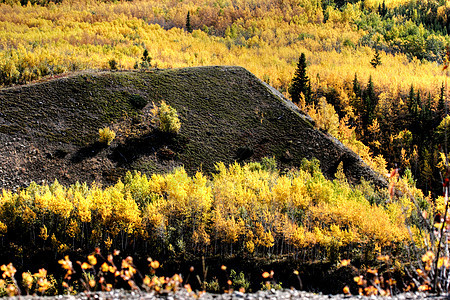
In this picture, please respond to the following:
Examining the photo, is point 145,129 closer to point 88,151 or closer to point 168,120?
point 168,120

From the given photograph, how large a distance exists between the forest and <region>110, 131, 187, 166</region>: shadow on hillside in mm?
4774

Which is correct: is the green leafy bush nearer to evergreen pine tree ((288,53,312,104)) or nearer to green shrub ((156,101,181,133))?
green shrub ((156,101,181,133))

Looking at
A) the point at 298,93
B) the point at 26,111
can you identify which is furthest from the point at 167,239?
the point at 298,93

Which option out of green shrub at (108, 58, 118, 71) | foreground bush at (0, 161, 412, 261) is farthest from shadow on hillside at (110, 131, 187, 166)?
green shrub at (108, 58, 118, 71)

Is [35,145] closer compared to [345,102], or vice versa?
[35,145]

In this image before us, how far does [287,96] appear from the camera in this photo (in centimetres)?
7888

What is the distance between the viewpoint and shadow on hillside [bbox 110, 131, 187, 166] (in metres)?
45.0

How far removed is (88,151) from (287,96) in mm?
50532

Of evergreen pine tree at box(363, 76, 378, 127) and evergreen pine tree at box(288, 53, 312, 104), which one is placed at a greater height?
evergreen pine tree at box(288, 53, 312, 104)

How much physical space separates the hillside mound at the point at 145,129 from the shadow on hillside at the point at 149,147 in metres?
0.14

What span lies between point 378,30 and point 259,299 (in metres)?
182

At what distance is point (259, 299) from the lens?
13.2m

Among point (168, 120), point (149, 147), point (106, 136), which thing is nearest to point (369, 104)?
point (168, 120)

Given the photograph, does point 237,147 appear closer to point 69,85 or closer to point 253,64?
point 69,85
